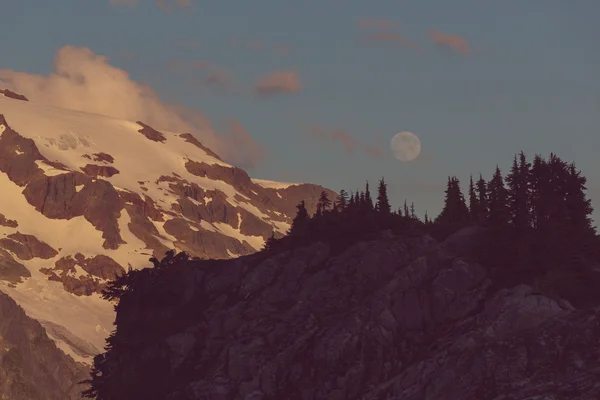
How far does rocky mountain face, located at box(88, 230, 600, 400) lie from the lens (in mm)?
84188

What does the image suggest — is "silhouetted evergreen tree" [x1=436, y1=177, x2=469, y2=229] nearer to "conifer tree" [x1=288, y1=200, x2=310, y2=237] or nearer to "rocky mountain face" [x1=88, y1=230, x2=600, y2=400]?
"conifer tree" [x1=288, y1=200, x2=310, y2=237]

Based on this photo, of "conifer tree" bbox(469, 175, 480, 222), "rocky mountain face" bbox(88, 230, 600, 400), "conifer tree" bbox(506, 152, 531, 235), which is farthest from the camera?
"conifer tree" bbox(469, 175, 480, 222)

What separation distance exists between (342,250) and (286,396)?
75.7 ft

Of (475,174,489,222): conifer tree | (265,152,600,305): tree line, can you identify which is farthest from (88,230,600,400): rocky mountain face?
(475,174,489,222): conifer tree

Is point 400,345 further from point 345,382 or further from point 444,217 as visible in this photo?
point 444,217

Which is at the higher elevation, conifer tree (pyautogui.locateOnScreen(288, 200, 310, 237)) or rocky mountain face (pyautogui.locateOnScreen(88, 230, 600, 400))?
conifer tree (pyautogui.locateOnScreen(288, 200, 310, 237))

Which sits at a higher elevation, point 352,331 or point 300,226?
point 300,226

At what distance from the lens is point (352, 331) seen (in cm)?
9838

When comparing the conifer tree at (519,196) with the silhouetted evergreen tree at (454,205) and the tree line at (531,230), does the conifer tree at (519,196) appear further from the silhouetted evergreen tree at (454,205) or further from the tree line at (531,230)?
the silhouetted evergreen tree at (454,205)

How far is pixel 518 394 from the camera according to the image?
79375 millimetres

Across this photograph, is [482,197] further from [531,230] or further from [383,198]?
[531,230]

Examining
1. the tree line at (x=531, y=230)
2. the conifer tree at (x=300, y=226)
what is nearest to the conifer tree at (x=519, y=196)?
the tree line at (x=531, y=230)

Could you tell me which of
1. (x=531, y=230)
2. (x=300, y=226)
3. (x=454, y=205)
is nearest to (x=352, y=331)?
(x=531, y=230)

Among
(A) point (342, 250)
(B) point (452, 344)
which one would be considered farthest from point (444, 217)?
(B) point (452, 344)
